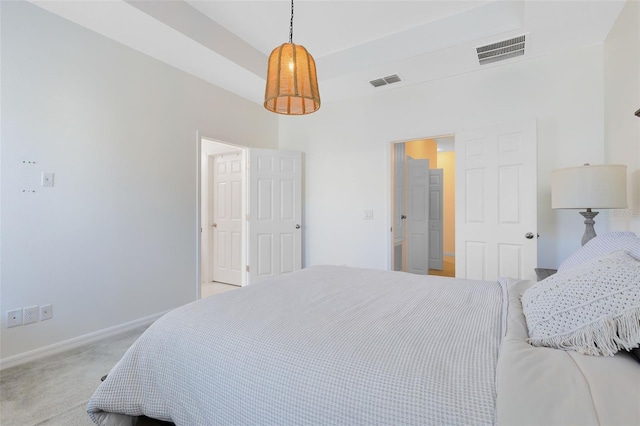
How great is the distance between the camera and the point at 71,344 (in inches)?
94.0

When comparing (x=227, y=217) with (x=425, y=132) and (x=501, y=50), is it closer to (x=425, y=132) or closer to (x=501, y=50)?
(x=425, y=132)

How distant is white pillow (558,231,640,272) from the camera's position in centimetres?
123

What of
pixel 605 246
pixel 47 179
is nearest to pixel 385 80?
pixel 605 246

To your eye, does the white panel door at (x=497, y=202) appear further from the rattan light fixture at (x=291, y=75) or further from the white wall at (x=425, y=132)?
the rattan light fixture at (x=291, y=75)

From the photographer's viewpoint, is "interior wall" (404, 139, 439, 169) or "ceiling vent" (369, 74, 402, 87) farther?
"interior wall" (404, 139, 439, 169)

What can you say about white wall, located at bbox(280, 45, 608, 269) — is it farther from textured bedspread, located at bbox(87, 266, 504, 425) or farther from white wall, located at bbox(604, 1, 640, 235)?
textured bedspread, located at bbox(87, 266, 504, 425)

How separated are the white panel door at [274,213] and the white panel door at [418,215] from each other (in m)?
2.05

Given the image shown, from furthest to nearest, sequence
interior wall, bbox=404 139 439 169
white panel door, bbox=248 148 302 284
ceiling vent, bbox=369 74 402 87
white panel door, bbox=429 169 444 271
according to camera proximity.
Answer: white panel door, bbox=429 169 444 271 → interior wall, bbox=404 139 439 169 → white panel door, bbox=248 148 302 284 → ceiling vent, bbox=369 74 402 87

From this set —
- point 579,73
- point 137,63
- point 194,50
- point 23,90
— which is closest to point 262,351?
point 23,90

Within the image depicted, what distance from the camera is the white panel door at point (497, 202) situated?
2.79 m

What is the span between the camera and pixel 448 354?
864mm

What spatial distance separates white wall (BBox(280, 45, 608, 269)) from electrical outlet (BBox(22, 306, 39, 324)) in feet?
9.44

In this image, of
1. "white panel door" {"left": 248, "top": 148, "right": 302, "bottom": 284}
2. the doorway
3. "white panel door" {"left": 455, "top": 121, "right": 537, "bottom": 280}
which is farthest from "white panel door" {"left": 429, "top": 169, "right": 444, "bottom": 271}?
the doorway

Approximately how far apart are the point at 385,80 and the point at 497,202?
1.78 meters
